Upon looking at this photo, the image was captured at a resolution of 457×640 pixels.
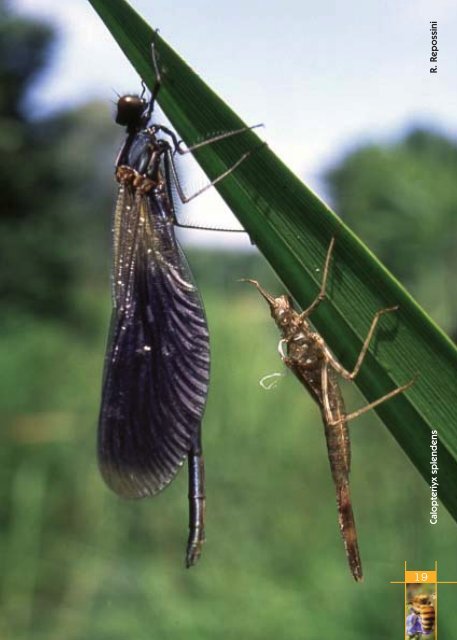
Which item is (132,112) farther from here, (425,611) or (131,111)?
(425,611)

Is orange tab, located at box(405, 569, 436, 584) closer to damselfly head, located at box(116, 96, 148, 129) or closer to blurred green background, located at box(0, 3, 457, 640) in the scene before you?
damselfly head, located at box(116, 96, 148, 129)

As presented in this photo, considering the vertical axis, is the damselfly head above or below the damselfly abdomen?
above

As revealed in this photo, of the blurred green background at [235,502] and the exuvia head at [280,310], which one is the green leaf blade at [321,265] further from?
the blurred green background at [235,502]

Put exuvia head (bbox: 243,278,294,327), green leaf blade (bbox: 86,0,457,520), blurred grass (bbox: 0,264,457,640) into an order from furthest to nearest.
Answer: blurred grass (bbox: 0,264,457,640)
exuvia head (bbox: 243,278,294,327)
green leaf blade (bbox: 86,0,457,520)

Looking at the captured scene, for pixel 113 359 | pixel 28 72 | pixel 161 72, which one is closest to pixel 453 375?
pixel 161 72

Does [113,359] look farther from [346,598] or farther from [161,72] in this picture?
[346,598]

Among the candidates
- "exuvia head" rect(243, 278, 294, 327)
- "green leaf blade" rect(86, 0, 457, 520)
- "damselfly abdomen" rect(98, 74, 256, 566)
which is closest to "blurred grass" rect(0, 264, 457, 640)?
"damselfly abdomen" rect(98, 74, 256, 566)
